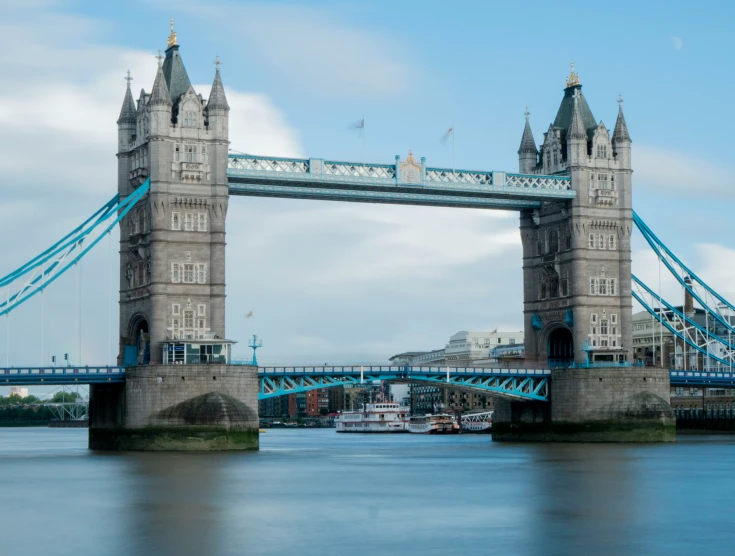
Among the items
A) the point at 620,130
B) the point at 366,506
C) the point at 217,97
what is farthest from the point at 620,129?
the point at 366,506

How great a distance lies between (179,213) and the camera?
2948 inches

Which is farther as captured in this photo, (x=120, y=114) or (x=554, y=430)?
(x=554, y=430)

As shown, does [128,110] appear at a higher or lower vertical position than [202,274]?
higher

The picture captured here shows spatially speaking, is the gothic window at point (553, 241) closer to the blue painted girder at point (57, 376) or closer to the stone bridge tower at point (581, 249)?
the stone bridge tower at point (581, 249)

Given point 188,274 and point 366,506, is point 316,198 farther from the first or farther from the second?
point 366,506

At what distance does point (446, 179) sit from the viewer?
270 feet

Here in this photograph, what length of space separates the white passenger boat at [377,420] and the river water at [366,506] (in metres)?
81.4

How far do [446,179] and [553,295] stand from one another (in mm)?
12041

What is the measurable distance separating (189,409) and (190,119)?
662 inches

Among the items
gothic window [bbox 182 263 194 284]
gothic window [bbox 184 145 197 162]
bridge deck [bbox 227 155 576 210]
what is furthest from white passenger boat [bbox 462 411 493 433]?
gothic window [bbox 184 145 197 162]

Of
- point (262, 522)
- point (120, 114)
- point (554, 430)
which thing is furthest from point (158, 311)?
point (262, 522)

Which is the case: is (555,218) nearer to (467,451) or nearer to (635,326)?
(467,451)

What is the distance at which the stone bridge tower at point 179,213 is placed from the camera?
2916 inches

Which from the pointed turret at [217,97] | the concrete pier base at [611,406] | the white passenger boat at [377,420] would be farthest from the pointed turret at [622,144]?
the white passenger boat at [377,420]
